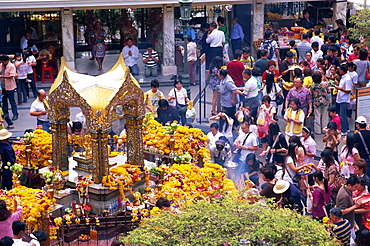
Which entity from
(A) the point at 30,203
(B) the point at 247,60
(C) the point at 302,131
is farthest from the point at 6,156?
(B) the point at 247,60

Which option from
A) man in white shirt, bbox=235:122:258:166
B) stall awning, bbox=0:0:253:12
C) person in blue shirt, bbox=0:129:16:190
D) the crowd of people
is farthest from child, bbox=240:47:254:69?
person in blue shirt, bbox=0:129:16:190

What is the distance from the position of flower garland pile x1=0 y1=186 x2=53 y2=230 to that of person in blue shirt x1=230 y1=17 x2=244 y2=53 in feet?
45.5

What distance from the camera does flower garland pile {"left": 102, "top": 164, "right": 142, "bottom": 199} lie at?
14.3m

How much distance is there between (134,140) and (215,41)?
924 centimetres

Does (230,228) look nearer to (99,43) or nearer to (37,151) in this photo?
(37,151)

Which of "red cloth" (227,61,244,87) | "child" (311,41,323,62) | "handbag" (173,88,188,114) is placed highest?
"child" (311,41,323,62)

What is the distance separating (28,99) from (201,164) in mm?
8771

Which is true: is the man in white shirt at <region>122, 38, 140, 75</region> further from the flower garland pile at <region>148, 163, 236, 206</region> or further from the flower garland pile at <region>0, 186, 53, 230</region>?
the flower garland pile at <region>0, 186, 53, 230</region>

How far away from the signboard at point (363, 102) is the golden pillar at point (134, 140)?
5.43m

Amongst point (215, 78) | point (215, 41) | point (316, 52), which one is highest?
point (215, 41)

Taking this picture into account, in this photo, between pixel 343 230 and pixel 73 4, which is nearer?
pixel 343 230

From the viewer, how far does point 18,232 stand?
11539mm

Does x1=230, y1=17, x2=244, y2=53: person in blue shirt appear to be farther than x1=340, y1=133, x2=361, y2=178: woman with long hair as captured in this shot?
Yes

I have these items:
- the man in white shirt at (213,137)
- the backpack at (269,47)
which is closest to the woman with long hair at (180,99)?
the man in white shirt at (213,137)
